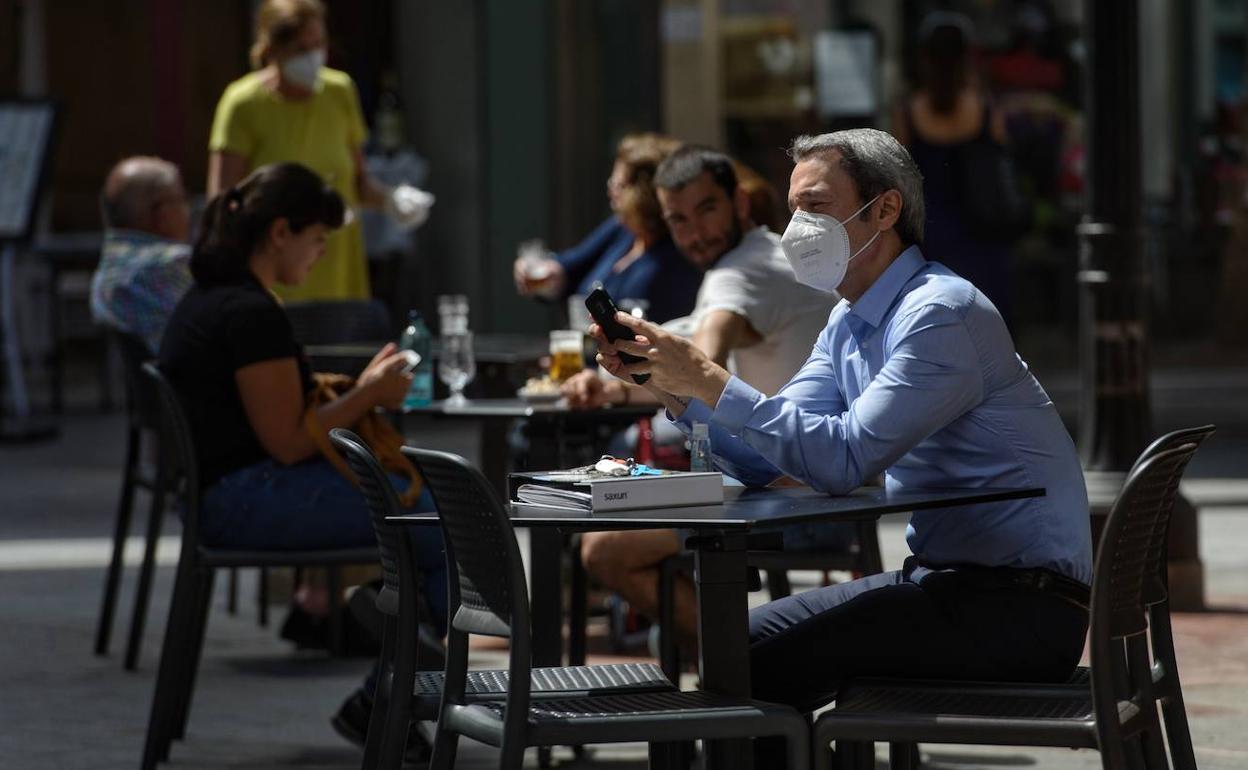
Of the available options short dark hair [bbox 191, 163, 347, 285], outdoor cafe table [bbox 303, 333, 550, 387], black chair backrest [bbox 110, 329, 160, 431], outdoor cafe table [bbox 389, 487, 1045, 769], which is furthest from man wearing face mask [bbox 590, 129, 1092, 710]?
black chair backrest [bbox 110, 329, 160, 431]

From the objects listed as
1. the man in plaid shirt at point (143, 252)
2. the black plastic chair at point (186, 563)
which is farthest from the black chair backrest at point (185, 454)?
the man in plaid shirt at point (143, 252)

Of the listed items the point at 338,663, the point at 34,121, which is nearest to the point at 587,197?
the point at 34,121

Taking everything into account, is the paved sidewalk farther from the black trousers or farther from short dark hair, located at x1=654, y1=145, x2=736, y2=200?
the black trousers

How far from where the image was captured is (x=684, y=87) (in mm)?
14328

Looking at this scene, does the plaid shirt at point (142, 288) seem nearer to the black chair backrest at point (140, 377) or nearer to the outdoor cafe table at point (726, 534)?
the black chair backrest at point (140, 377)

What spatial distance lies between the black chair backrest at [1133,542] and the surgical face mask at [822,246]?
2.37 ft

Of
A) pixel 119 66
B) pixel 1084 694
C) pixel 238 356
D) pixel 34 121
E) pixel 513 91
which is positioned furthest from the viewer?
pixel 119 66

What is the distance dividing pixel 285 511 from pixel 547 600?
69 cm

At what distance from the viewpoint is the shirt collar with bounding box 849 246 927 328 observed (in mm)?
4188

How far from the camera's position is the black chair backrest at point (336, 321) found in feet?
24.8

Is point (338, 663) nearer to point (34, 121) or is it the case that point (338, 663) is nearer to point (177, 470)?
point (177, 470)

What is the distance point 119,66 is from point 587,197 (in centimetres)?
407

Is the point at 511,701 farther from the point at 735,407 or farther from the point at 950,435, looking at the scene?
the point at 950,435

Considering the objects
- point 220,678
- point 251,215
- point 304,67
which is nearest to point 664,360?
point 251,215
